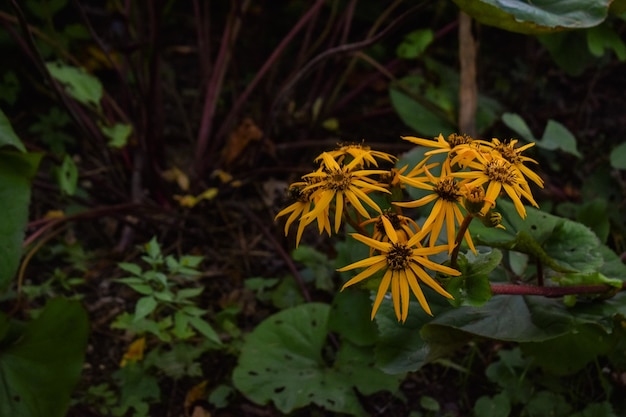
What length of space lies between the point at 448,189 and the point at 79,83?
1.35 meters

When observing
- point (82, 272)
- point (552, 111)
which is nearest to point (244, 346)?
point (82, 272)

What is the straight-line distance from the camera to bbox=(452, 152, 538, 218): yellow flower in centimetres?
108

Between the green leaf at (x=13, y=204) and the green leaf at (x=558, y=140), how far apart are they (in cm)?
141

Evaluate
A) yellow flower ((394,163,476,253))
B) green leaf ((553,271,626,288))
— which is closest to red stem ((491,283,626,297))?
green leaf ((553,271,626,288))

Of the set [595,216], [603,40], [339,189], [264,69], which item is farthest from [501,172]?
[264,69]

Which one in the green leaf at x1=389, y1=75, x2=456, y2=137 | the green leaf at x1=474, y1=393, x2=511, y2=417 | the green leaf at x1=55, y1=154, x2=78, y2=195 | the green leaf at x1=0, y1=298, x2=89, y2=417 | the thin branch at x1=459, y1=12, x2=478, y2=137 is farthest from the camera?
the green leaf at x1=389, y1=75, x2=456, y2=137

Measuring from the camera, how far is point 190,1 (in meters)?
3.14

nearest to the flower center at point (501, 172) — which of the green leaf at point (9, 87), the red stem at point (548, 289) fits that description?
the red stem at point (548, 289)

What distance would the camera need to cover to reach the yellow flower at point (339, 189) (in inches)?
43.8

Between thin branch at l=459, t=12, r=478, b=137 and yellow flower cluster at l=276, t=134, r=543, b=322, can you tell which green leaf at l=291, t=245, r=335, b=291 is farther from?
yellow flower cluster at l=276, t=134, r=543, b=322

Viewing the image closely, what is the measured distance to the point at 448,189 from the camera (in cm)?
109

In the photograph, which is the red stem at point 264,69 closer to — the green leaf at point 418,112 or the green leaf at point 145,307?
the green leaf at point 418,112

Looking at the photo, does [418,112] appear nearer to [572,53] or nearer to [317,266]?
[572,53]

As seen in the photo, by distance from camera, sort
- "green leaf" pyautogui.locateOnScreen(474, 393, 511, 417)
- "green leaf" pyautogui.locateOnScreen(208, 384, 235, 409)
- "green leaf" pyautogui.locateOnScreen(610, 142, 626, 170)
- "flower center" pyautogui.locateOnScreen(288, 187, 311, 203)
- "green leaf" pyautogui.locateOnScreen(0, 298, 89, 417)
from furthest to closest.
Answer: "green leaf" pyautogui.locateOnScreen(610, 142, 626, 170) < "green leaf" pyautogui.locateOnScreen(208, 384, 235, 409) < "green leaf" pyautogui.locateOnScreen(474, 393, 511, 417) < "green leaf" pyautogui.locateOnScreen(0, 298, 89, 417) < "flower center" pyautogui.locateOnScreen(288, 187, 311, 203)
